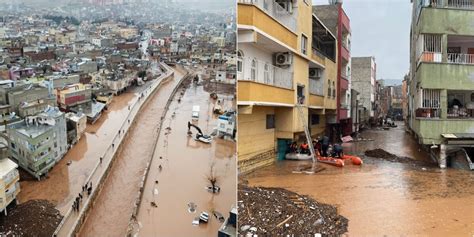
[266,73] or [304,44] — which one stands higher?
[304,44]

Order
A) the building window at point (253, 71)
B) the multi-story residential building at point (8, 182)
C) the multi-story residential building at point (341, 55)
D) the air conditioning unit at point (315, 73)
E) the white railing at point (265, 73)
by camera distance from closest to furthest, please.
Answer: the multi-story residential building at point (8, 182)
the white railing at point (265, 73)
the building window at point (253, 71)
the air conditioning unit at point (315, 73)
the multi-story residential building at point (341, 55)

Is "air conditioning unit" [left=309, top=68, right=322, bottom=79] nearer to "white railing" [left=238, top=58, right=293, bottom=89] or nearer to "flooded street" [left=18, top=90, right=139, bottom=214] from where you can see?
"white railing" [left=238, top=58, right=293, bottom=89]

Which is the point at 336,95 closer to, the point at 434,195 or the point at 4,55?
the point at 434,195

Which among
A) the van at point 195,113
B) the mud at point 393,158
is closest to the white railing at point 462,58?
the mud at point 393,158

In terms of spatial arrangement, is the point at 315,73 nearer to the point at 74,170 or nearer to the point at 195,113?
the point at 195,113

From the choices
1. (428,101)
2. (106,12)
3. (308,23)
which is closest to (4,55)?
(106,12)

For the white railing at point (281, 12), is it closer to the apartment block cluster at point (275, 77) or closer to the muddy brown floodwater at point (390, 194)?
the apartment block cluster at point (275, 77)

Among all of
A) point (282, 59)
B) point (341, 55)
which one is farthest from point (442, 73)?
point (341, 55)
